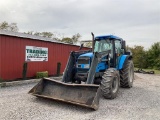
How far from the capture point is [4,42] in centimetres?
941

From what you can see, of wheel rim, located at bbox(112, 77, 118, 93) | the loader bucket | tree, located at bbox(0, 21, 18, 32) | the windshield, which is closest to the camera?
the loader bucket

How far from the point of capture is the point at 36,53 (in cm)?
1130

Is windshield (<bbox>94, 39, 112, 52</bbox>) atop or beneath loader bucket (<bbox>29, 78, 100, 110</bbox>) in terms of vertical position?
atop

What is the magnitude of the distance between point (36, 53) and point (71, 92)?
6.43 meters

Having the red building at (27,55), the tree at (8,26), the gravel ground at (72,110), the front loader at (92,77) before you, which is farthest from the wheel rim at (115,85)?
the tree at (8,26)

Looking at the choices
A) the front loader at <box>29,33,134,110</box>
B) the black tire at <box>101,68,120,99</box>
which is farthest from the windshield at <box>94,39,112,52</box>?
the black tire at <box>101,68,120,99</box>

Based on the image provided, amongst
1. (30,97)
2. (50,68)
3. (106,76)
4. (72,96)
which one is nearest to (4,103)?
(30,97)

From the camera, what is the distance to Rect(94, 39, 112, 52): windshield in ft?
24.4

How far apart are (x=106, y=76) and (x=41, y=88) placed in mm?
2165

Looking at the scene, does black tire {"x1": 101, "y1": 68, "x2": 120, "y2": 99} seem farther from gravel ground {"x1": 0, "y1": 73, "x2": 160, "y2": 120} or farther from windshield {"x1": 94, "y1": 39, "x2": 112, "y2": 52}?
windshield {"x1": 94, "y1": 39, "x2": 112, "y2": 52}

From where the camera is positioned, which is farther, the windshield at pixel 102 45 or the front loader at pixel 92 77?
the windshield at pixel 102 45

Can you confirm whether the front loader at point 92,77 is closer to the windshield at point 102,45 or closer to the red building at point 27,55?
the windshield at point 102,45

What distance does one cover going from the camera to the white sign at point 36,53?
424 inches

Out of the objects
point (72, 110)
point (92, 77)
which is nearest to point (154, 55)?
point (92, 77)
